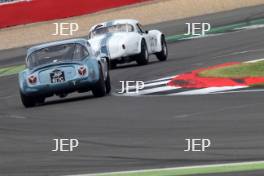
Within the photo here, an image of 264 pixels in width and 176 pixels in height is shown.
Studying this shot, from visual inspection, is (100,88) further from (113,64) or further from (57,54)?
(113,64)

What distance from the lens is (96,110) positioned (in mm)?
17312

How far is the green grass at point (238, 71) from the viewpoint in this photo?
19.7 metres

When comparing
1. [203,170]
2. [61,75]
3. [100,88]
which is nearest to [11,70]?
[100,88]

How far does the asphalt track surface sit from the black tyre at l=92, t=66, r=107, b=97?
7.1 inches

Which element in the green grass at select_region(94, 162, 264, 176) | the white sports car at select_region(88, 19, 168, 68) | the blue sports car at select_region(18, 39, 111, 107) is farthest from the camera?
the white sports car at select_region(88, 19, 168, 68)

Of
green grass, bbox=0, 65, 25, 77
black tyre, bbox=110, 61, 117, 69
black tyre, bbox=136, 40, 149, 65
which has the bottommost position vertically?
green grass, bbox=0, 65, 25, 77

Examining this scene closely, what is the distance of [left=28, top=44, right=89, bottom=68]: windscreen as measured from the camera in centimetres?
1969

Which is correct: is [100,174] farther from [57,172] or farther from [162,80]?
[162,80]

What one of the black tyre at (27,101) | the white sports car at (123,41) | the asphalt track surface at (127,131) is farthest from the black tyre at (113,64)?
the black tyre at (27,101)

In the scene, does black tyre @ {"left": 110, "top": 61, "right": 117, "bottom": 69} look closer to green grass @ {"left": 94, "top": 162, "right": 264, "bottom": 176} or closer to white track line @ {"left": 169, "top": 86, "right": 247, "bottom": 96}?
white track line @ {"left": 169, "top": 86, "right": 247, "bottom": 96}

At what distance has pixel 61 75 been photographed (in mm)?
19172

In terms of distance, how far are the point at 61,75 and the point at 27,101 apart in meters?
0.84

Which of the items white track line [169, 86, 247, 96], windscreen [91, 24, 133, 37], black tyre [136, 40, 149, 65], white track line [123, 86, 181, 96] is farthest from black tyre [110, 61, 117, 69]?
white track line [169, 86, 247, 96]

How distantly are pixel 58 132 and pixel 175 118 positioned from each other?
160 cm
